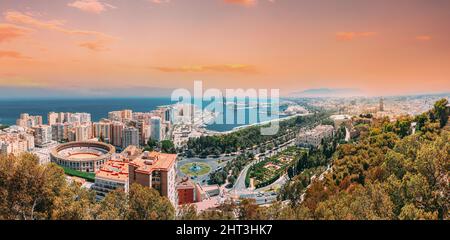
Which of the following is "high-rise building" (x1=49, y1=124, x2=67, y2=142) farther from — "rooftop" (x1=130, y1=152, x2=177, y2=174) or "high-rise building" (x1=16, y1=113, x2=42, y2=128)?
"rooftop" (x1=130, y1=152, x2=177, y2=174)

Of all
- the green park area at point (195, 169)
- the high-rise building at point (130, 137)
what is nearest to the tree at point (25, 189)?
the green park area at point (195, 169)

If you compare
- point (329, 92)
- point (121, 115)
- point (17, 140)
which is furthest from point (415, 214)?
point (17, 140)

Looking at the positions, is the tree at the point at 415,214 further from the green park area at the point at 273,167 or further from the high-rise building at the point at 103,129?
the high-rise building at the point at 103,129

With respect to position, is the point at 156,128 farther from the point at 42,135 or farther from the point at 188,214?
the point at 188,214

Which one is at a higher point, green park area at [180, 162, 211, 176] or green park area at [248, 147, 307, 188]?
green park area at [180, 162, 211, 176]

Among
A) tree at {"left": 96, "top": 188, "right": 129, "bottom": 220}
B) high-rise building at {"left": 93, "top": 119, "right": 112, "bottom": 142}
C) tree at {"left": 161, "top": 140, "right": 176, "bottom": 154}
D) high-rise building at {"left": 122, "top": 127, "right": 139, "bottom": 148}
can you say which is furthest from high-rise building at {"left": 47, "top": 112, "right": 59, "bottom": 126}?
tree at {"left": 96, "top": 188, "right": 129, "bottom": 220}
